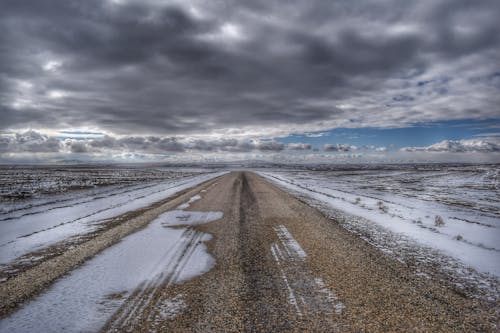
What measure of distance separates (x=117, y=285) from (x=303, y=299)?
3.52m

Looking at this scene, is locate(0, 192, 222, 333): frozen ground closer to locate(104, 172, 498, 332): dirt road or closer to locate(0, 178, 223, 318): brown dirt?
locate(104, 172, 498, 332): dirt road

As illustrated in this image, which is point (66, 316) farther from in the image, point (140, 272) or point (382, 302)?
point (382, 302)

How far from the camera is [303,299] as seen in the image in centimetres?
454

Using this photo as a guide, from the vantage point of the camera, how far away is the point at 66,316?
4082 millimetres

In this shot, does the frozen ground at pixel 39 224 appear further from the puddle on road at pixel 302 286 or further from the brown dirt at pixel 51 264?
the puddle on road at pixel 302 286

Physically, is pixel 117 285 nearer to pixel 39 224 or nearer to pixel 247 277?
pixel 247 277

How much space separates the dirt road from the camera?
3.82 meters

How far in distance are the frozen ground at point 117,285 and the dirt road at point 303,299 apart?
0.38ft

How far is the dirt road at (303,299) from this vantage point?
3.82 metres

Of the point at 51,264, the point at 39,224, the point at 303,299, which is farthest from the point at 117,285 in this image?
the point at 39,224

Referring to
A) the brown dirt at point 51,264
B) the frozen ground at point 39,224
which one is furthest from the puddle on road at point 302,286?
the frozen ground at point 39,224

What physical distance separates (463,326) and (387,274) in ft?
6.30

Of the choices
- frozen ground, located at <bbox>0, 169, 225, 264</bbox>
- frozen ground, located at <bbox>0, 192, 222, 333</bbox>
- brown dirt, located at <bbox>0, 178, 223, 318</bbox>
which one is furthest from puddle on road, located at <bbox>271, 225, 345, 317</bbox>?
frozen ground, located at <bbox>0, 169, 225, 264</bbox>

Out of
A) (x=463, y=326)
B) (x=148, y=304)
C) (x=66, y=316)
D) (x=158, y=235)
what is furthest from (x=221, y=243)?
(x=463, y=326)
